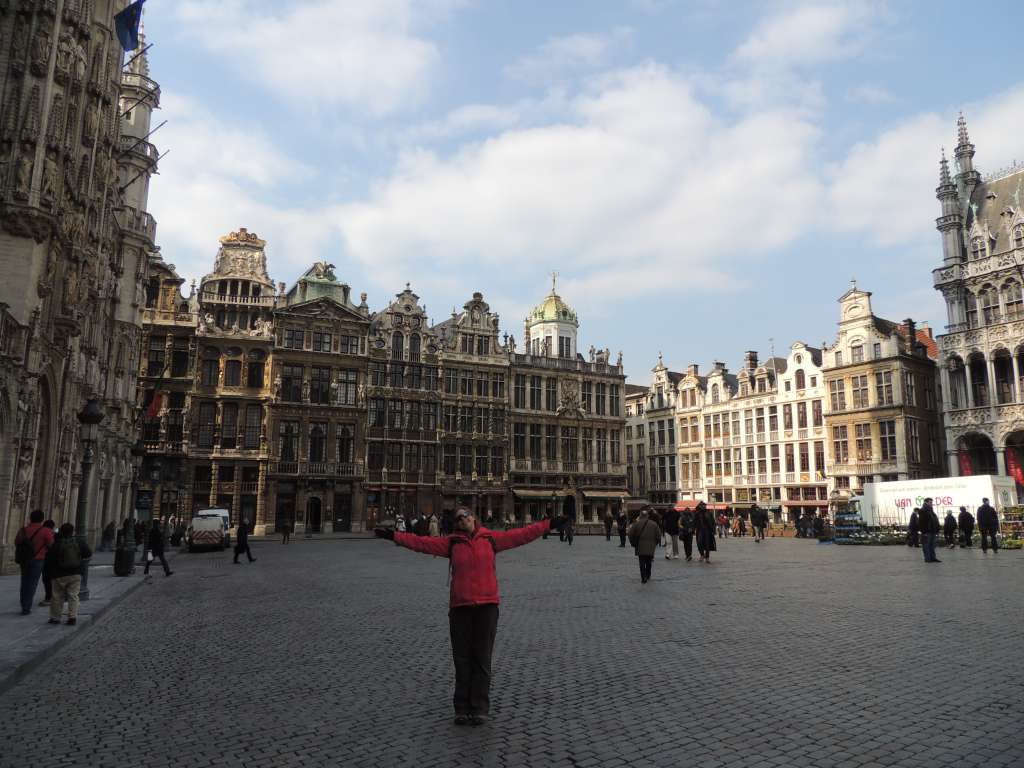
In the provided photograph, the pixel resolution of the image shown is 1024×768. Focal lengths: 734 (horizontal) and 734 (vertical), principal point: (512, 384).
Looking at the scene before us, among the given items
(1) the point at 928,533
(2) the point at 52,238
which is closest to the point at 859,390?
(1) the point at 928,533

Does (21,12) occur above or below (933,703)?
above

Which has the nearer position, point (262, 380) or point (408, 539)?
point (408, 539)

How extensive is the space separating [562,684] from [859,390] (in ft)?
183

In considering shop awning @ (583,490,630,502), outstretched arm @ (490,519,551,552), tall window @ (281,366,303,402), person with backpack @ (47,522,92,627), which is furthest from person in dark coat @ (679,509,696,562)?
shop awning @ (583,490,630,502)

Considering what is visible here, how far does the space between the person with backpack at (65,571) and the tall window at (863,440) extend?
54856 millimetres

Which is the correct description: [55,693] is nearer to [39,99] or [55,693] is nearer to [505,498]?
[39,99]

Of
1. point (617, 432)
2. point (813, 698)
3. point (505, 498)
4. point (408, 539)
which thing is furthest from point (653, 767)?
point (617, 432)

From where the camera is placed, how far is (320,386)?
55.0 m

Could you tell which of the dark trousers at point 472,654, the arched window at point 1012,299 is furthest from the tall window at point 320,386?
the dark trousers at point 472,654

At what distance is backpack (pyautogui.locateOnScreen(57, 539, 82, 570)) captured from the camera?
11398 millimetres

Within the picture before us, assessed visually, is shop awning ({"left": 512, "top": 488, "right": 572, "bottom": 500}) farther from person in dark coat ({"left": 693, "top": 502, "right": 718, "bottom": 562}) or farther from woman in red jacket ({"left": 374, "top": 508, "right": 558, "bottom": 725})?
woman in red jacket ({"left": 374, "top": 508, "right": 558, "bottom": 725})

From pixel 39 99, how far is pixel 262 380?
33914mm

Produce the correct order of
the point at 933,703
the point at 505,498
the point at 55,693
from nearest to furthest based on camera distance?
1. the point at 933,703
2. the point at 55,693
3. the point at 505,498

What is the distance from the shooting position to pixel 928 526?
21.6 meters
